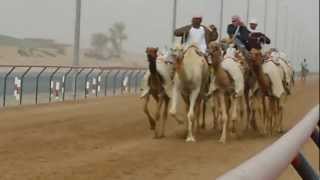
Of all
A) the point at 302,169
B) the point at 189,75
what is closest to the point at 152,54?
the point at 189,75

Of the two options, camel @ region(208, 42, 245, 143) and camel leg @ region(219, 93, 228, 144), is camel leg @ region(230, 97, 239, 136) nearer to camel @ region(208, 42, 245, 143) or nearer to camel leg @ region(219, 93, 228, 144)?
camel @ region(208, 42, 245, 143)

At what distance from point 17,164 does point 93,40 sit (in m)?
105

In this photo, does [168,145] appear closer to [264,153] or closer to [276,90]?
[276,90]

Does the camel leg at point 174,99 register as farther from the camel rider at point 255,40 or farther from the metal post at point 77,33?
the metal post at point 77,33

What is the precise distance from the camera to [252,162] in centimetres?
395

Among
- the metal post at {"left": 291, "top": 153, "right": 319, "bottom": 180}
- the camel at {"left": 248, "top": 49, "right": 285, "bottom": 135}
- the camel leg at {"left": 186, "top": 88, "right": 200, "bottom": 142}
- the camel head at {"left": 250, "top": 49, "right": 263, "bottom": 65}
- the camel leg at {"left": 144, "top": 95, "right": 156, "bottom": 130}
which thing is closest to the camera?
the metal post at {"left": 291, "top": 153, "right": 319, "bottom": 180}

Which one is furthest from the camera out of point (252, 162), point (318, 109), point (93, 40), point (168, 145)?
point (93, 40)

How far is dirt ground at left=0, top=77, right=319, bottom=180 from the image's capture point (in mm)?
10453

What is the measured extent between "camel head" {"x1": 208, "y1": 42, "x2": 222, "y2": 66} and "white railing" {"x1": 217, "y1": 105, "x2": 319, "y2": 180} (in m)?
9.24

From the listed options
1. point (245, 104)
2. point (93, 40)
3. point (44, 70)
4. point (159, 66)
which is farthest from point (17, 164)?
point (93, 40)

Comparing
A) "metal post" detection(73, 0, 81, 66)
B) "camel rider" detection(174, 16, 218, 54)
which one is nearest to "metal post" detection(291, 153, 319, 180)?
"camel rider" detection(174, 16, 218, 54)

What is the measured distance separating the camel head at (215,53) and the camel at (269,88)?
A: 1639 mm

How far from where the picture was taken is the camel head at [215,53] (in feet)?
50.4

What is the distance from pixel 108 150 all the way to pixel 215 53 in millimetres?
3374
